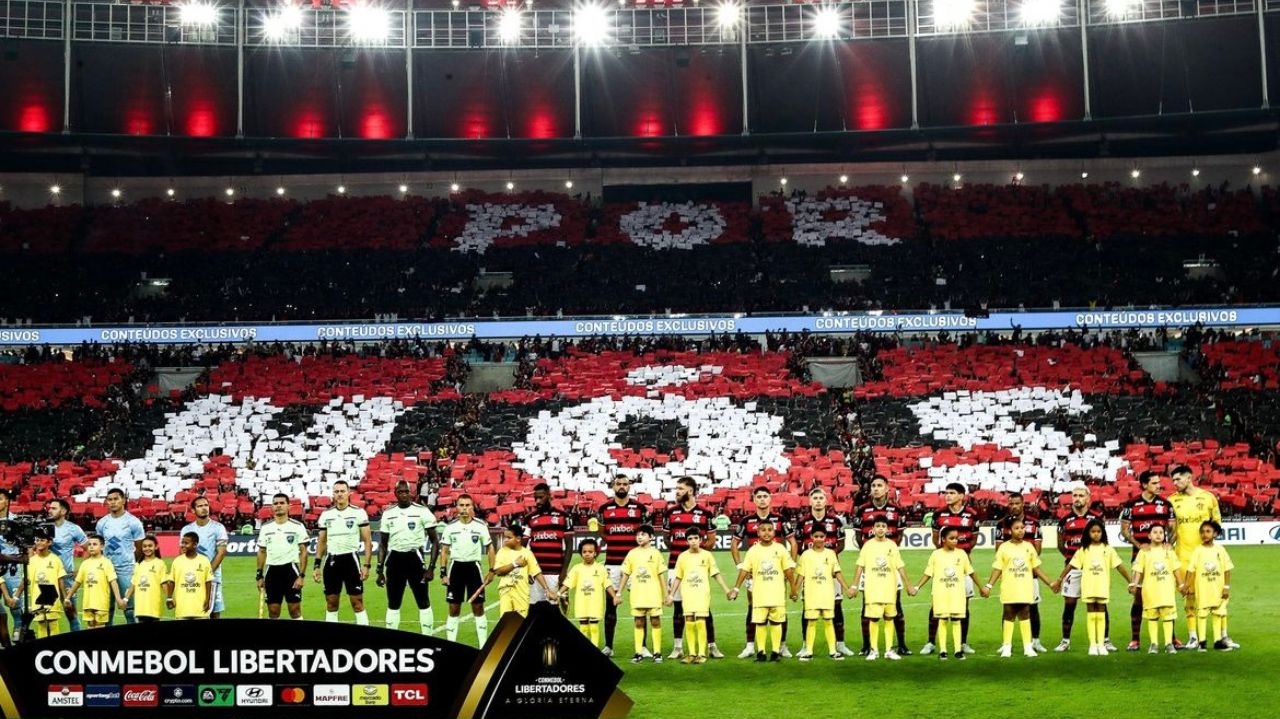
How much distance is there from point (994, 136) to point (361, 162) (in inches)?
1052

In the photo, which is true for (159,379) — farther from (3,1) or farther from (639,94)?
(639,94)

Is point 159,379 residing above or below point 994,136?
below

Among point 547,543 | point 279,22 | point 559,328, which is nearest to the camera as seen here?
point 547,543

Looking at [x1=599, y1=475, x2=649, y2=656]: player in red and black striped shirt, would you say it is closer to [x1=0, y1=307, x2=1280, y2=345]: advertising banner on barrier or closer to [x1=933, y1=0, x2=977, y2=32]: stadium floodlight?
[x1=0, y1=307, x2=1280, y2=345]: advertising banner on barrier

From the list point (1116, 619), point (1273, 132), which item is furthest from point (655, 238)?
point (1116, 619)

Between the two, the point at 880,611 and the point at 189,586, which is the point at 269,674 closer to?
the point at 189,586

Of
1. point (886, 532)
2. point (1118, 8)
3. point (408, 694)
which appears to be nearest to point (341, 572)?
point (408, 694)

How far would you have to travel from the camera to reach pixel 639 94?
57000 millimetres

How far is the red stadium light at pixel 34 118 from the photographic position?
53.4m

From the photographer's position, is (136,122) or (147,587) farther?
(136,122)

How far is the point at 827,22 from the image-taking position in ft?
177

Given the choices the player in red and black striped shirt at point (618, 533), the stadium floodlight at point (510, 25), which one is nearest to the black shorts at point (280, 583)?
the player in red and black striped shirt at point (618, 533)

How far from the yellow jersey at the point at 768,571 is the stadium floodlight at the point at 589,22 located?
128ft

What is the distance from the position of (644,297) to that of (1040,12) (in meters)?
18.6
